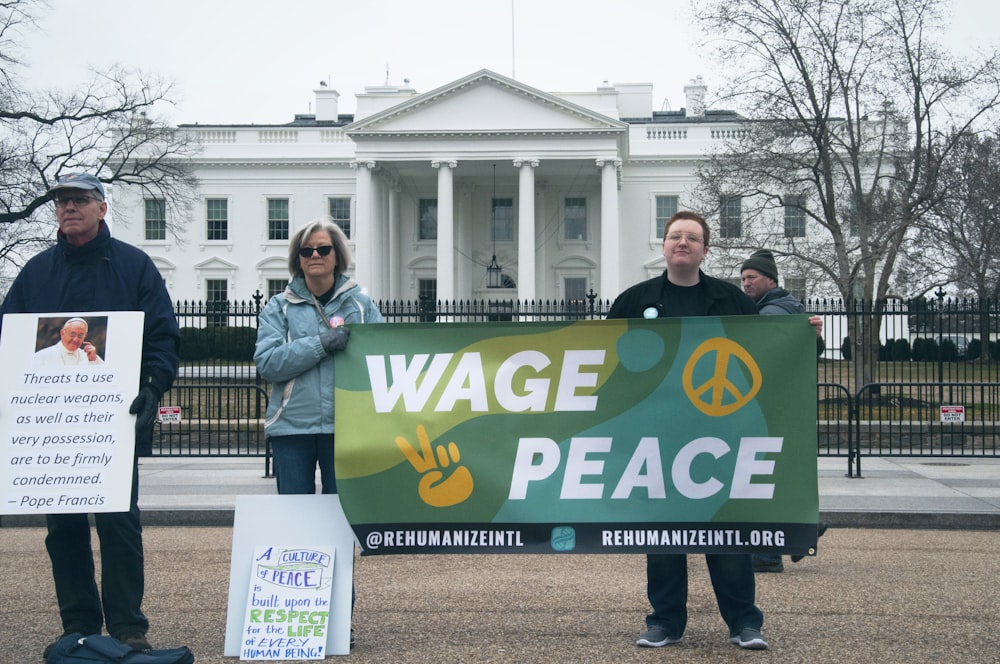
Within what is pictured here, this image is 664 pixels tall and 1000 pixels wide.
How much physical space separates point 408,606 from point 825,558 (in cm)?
332

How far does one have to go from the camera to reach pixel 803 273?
2952cm

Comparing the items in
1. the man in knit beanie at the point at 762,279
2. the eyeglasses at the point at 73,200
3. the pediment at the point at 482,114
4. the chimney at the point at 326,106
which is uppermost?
the chimney at the point at 326,106

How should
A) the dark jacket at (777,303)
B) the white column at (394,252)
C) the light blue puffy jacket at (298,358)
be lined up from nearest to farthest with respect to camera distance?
1. the light blue puffy jacket at (298,358)
2. the dark jacket at (777,303)
3. the white column at (394,252)

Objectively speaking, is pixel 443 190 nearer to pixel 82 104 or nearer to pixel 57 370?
pixel 82 104

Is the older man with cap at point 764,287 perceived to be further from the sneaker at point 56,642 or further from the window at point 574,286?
the window at point 574,286

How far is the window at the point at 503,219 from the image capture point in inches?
2372

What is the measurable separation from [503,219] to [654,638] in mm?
56398

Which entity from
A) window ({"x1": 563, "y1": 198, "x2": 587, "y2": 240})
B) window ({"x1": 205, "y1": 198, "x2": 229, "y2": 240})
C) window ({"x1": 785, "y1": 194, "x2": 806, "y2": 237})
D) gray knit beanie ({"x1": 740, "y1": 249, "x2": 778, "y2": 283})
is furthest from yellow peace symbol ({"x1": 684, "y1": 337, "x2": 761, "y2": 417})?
window ({"x1": 205, "y1": 198, "x2": 229, "y2": 240})

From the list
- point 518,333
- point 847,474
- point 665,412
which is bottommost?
point 847,474

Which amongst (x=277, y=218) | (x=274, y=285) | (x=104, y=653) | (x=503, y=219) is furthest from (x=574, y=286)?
(x=104, y=653)

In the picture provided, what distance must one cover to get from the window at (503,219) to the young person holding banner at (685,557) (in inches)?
2163

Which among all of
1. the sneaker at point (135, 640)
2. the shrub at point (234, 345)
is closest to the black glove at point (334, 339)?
the sneaker at point (135, 640)

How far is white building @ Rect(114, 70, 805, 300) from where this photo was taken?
55.3 meters

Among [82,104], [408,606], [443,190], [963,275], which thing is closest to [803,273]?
[963,275]
